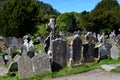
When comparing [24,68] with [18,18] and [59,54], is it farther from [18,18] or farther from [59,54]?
[18,18]

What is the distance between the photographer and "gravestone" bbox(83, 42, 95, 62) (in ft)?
65.6

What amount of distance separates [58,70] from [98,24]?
56110 mm

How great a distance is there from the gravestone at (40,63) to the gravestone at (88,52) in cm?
355

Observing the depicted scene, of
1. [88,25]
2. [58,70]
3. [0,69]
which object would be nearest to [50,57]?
[58,70]

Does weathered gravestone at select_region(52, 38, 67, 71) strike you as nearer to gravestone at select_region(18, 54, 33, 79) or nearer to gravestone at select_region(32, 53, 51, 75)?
gravestone at select_region(32, 53, 51, 75)

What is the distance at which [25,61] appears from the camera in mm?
16766

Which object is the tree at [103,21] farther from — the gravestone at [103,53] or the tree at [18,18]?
the gravestone at [103,53]

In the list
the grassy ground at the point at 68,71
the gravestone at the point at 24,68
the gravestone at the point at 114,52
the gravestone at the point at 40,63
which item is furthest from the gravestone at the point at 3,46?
the gravestone at the point at 40,63

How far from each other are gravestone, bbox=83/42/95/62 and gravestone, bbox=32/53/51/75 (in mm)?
3547

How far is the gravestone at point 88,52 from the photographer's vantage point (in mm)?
19984

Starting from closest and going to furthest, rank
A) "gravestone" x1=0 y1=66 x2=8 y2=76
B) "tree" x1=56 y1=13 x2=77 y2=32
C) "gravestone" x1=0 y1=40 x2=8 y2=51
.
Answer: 1. "gravestone" x1=0 y1=66 x2=8 y2=76
2. "gravestone" x1=0 y1=40 x2=8 y2=51
3. "tree" x1=56 y1=13 x2=77 y2=32

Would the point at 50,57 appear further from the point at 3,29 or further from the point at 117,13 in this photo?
the point at 117,13

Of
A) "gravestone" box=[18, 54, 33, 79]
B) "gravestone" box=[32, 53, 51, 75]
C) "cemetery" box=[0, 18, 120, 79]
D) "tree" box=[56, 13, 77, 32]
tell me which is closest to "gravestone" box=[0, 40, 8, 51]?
"cemetery" box=[0, 18, 120, 79]

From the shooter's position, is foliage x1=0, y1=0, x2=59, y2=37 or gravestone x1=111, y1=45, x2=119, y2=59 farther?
foliage x1=0, y1=0, x2=59, y2=37
